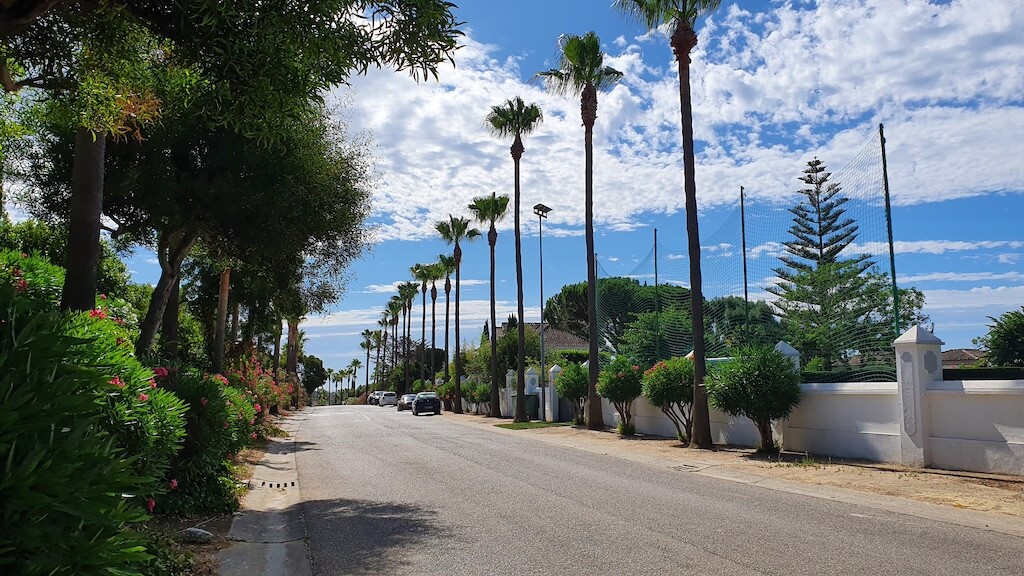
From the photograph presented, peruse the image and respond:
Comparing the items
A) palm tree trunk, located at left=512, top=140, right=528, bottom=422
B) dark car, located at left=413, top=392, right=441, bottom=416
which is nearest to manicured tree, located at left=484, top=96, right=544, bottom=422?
palm tree trunk, located at left=512, top=140, right=528, bottom=422

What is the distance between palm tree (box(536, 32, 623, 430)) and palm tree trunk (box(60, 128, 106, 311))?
67.1ft

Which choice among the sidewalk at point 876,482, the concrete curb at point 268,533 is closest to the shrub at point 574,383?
the sidewalk at point 876,482

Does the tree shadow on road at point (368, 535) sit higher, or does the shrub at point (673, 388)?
the shrub at point (673, 388)

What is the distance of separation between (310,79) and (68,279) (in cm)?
374

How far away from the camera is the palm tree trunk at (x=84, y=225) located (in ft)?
26.9

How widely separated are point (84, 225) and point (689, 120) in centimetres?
1565

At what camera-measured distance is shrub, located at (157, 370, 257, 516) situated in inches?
376

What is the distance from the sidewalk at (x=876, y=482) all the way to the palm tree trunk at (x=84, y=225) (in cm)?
1049

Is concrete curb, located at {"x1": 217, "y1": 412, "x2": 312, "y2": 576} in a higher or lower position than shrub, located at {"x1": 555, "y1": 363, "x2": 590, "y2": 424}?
lower

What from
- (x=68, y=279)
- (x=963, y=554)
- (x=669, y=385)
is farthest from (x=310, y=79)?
(x=669, y=385)

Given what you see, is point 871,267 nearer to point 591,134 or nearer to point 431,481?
point 591,134

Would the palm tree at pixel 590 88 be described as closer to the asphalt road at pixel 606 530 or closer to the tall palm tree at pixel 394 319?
the asphalt road at pixel 606 530

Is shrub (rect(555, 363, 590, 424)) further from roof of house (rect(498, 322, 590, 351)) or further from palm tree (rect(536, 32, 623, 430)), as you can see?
roof of house (rect(498, 322, 590, 351))

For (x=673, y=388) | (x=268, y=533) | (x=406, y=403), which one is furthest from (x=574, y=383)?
(x=406, y=403)
